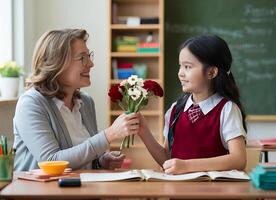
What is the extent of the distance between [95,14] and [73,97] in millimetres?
2451

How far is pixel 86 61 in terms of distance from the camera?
2.67 metres

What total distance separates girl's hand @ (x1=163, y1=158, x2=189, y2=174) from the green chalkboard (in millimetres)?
2881

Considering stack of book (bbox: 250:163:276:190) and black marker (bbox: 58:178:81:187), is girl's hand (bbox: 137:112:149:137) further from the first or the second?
stack of book (bbox: 250:163:276:190)

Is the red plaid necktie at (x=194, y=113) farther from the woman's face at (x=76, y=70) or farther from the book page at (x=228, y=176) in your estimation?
the woman's face at (x=76, y=70)

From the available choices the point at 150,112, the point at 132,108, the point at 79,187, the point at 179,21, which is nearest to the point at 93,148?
the point at 132,108

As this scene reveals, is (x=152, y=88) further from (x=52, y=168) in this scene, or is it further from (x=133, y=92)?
(x=52, y=168)

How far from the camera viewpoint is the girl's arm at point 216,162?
2.10 metres

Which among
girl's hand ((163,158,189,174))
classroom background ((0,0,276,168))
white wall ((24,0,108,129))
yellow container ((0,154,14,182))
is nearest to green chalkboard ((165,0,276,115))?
classroom background ((0,0,276,168))

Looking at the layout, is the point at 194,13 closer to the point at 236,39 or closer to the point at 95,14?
the point at 236,39

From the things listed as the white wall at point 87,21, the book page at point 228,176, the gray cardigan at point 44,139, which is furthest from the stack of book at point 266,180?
the white wall at point 87,21

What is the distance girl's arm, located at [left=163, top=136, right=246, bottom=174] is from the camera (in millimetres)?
2104

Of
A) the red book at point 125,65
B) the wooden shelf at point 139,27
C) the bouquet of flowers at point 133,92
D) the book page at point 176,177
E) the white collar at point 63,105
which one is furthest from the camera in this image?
the red book at point 125,65

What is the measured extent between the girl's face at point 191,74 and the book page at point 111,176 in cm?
52

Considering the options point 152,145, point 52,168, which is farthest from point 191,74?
point 52,168
